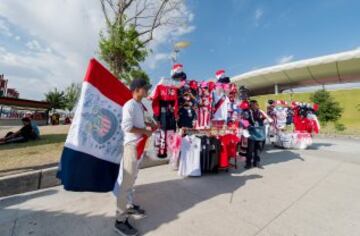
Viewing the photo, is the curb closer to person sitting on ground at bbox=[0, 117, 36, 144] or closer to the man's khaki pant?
the man's khaki pant

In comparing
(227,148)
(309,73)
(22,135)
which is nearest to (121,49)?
(22,135)

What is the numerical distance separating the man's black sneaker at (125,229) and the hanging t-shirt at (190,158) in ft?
6.52

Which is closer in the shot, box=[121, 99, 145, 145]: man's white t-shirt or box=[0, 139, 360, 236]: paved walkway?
box=[121, 99, 145, 145]: man's white t-shirt

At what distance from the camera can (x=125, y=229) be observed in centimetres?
201

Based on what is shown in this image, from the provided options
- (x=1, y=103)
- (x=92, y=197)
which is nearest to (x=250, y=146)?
(x=92, y=197)

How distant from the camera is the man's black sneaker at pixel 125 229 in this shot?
1979mm

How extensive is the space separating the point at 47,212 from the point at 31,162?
2.25 meters

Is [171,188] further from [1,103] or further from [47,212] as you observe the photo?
[1,103]

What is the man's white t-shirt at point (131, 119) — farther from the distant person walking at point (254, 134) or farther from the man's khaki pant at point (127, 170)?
the distant person walking at point (254, 134)

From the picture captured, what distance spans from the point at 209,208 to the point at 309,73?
31.2 meters

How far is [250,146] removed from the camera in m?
4.91

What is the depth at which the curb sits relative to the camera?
9.53ft

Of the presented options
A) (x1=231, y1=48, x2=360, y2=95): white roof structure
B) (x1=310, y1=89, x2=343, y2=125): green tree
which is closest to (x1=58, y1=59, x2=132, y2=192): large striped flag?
(x1=310, y1=89, x2=343, y2=125): green tree

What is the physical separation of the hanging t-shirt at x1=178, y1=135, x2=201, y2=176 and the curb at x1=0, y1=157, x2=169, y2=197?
7.55ft
